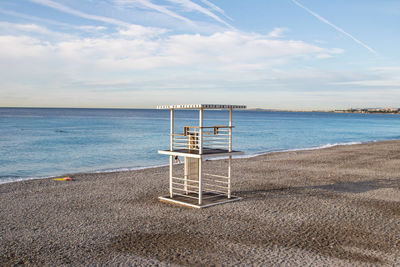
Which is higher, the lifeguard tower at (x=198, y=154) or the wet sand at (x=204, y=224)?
the lifeguard tower at (x=198, y=154)

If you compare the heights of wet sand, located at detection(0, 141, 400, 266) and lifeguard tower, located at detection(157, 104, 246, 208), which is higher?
lifeguard tower, located at detection(157, 104, 246, 208)

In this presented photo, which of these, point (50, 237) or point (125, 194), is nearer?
point (50, 237)

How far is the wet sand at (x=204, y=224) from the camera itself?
26.6ft

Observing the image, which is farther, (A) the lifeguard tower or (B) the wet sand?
(A) the lifeguard tower

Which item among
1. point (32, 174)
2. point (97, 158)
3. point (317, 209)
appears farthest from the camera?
point (97, 158)

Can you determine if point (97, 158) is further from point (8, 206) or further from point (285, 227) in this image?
point (285, 227)

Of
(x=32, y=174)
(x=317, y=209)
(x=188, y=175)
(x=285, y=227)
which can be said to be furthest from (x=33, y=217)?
(x=32, y=174)

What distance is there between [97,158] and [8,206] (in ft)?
55.5

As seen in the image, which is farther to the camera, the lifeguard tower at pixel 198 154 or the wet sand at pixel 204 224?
the lifeguard tower at pixel 198 154

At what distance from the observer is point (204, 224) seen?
10.3 meters

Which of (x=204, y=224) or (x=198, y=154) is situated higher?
(x=198, y=154)

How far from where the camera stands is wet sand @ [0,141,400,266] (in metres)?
8.11

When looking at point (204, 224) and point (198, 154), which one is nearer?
point (204, 224)

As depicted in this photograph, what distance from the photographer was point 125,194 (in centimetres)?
1398
